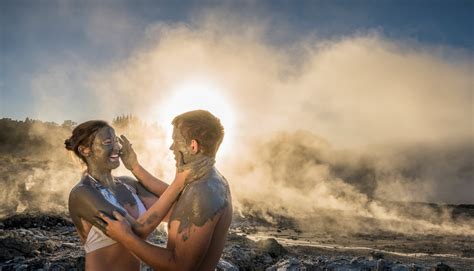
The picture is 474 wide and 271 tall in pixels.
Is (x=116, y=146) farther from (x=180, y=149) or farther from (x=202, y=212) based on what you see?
(x=202, y=212)

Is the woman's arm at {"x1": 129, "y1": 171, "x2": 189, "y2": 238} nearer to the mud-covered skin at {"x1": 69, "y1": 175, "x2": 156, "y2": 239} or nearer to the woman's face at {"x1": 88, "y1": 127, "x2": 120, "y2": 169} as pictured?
the mud-covered skin at {"x1": 69, "y1": 175, "x2": 156, "y2": 239}

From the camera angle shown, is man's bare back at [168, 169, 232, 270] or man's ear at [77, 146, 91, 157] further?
man's ear at [77, 146, 91, 157]

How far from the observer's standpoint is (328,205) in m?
44.6

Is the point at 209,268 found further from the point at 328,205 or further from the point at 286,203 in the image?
the point at 328,205

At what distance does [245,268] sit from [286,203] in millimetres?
32852

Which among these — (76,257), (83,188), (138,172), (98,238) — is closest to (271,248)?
(76,257)

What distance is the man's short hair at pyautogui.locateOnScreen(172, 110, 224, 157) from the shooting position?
2703 mm

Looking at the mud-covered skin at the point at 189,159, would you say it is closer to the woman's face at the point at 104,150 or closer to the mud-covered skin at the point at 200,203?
the mud-covered skin at the point at 200,203

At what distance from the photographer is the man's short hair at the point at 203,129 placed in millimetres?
2703

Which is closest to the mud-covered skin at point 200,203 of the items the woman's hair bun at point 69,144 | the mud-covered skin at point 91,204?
the mud-covered skin at point 91,204

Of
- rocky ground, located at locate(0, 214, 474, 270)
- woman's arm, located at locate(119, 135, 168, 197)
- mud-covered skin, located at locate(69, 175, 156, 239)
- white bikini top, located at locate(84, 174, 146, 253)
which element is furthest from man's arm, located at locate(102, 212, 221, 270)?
rocky ground, located at locate(0, 214, 474, 270)

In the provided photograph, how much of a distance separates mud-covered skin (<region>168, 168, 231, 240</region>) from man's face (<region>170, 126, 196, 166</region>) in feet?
0.52

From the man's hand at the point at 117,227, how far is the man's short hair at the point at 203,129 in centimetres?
61

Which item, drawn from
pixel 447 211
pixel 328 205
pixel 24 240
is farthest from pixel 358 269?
pixel 447 211
